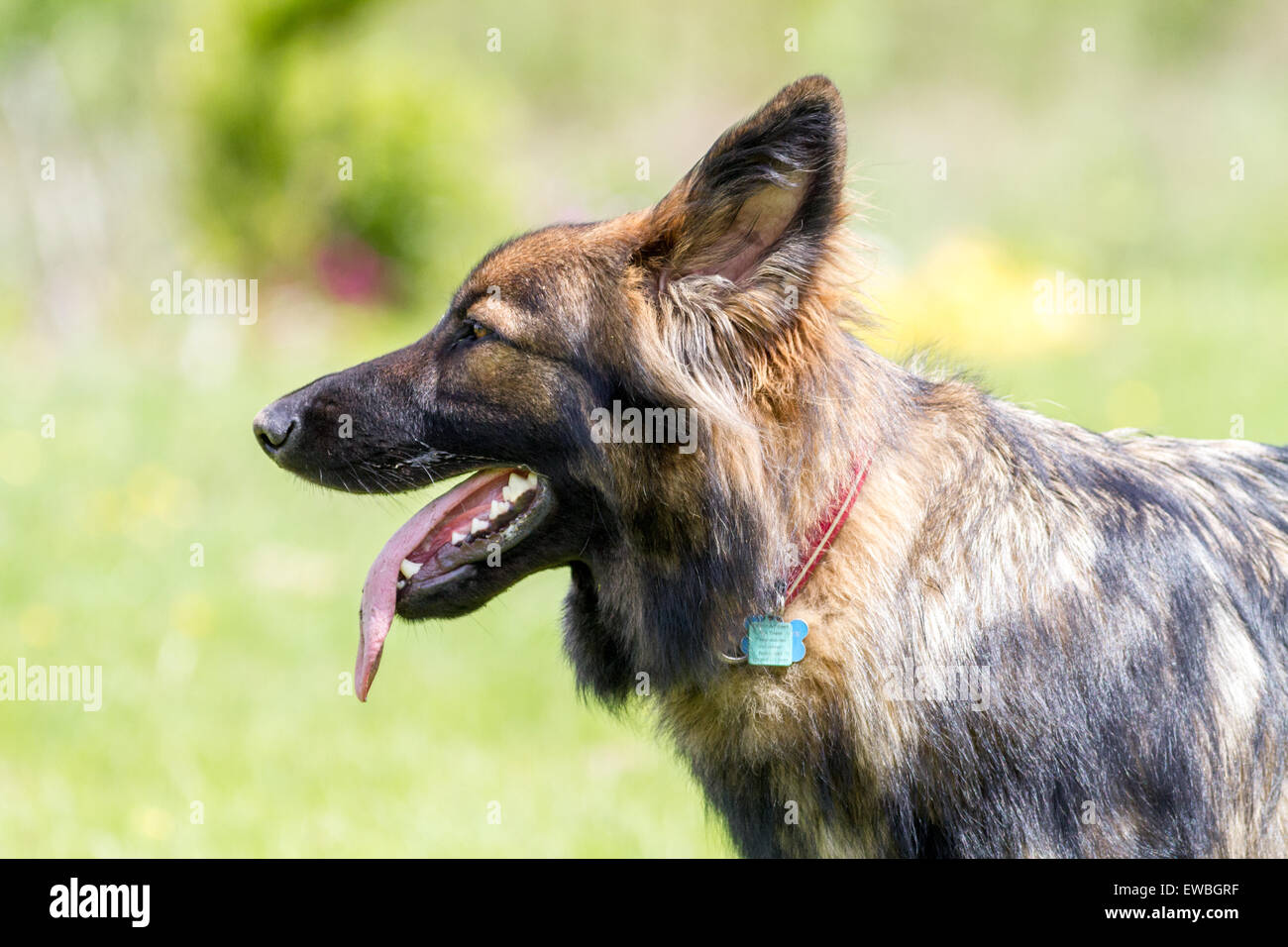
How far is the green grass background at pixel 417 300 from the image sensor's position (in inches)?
218

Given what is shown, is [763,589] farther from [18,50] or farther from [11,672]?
[18,50]

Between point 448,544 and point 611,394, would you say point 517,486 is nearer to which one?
point 448,544

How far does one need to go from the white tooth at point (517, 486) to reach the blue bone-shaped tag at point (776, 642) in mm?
773

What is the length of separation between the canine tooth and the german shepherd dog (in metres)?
0.08

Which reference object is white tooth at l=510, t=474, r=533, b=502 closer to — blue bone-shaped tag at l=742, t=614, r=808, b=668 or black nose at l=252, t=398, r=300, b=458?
black nose at l=252, t=398, r=300, b=458

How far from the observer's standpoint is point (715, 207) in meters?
3.20

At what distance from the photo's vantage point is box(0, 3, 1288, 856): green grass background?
5531 mm

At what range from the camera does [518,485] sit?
3.57 m

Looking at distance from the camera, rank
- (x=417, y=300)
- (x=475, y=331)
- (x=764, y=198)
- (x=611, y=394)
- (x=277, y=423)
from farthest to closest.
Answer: (x=417, y=300), (x=277, y=423), (x=475, y=331), (x=611, y=394), (x=764, y=198)

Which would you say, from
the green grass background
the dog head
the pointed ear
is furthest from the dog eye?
the green grass background

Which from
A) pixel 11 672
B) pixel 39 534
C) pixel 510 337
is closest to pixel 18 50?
pixel 39 534

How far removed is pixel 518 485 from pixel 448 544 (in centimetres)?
26

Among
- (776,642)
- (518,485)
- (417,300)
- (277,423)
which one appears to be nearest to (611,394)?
(518,485)

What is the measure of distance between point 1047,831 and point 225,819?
11.4 feet
